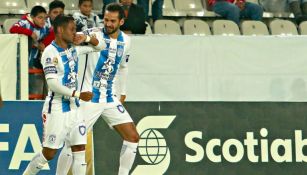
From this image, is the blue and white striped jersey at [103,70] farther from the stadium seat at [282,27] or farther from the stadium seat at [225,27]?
the stadium seat at [282,27]

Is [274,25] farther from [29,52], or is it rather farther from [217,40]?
[29,52]

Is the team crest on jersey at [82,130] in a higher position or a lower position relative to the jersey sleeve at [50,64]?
lower

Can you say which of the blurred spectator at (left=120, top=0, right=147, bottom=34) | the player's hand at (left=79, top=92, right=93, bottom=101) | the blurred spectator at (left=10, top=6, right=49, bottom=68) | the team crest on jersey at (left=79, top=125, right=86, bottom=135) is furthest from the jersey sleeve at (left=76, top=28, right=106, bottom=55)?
the blurred spectator at (left=120, top=0, right=147, bottom=34)

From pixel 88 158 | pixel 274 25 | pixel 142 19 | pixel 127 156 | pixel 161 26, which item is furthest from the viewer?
pixel 274 25

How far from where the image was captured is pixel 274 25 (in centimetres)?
1558

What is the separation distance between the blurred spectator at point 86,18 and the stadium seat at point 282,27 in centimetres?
371

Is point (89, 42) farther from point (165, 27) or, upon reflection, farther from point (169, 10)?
point (169, 10)

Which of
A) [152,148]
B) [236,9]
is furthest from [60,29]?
[236,9]

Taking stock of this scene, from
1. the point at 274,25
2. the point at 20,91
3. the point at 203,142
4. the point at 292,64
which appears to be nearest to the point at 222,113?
the point at 203,142

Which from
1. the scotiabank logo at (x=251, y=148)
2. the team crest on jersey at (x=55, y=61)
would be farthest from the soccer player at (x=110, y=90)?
the scotiabank logo at (x=251, y=148)

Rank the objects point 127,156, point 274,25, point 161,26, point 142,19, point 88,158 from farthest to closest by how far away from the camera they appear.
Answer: point 274,25 < point 161,26 < point 142,19 < point 88,158 < point 127,156

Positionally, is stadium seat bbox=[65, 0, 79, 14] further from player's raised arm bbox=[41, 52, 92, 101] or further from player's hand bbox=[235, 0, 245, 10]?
player's raised arm bbox=[41, 52, 92, 101]

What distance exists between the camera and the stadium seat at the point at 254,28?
15.0m

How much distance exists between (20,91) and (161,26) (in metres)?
3.29
